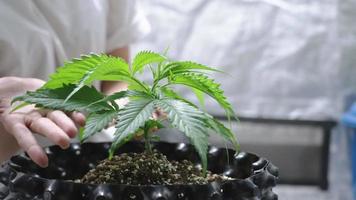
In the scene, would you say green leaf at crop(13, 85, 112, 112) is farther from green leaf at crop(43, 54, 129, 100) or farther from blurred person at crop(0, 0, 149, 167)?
blurred person at crop(0, 0, 149, 167)

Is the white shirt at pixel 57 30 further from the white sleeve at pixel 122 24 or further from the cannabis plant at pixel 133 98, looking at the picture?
the cannabis plant at pixel 133 98

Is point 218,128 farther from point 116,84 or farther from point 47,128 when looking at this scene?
point 116,84

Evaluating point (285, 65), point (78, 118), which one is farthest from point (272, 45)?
point (78, 118)

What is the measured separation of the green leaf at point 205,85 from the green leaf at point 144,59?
18 mm

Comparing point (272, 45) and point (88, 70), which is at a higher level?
point (272, 45)

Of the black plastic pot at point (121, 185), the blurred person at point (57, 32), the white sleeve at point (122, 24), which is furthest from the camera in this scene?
the white sleeve at point (122, 24)

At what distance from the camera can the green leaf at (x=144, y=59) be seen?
0.35 m

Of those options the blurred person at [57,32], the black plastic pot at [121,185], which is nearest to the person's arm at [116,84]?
the blurred person at [57,32]

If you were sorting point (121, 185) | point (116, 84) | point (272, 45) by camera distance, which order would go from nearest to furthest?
point (121, 185) → point (116, 84) → point (272, 45)

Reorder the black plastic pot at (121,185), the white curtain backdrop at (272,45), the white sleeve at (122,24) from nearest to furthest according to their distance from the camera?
the black plastic pot at (121,185), the white sleeve at (122,24), the white curtain backdrop at (272,45)

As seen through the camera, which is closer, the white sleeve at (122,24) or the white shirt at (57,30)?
the white shirt at (57,30)

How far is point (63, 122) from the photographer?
0.38 metres

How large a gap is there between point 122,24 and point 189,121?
0.60m

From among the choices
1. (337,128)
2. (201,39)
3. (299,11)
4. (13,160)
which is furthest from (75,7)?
(337,128)
